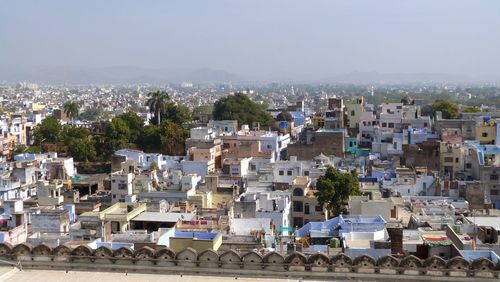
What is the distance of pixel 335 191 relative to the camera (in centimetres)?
2353

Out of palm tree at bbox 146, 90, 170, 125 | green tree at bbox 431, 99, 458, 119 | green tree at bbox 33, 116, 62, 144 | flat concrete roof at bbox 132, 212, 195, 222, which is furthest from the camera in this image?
palm tree at bbox 146, 90, 170, 125

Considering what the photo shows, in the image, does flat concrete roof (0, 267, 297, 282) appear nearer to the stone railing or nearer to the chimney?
the stone railing

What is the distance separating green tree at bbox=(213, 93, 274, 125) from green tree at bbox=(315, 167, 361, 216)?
87.1 feet

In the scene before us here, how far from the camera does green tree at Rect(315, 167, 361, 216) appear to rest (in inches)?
920

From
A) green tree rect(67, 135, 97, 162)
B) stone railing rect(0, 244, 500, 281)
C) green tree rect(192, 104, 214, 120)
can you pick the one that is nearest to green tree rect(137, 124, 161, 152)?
green tree rect(67, 135, 97, 162)

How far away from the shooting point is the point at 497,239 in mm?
17094

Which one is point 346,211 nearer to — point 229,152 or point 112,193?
point 112,193

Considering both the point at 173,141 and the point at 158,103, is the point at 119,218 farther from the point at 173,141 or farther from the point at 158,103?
the point at 158,103

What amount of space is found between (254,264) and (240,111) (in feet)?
137

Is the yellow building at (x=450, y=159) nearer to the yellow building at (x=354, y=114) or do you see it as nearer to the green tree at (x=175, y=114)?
the yellow building at (x=354, y=114)

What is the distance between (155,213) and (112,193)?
586 centimetres

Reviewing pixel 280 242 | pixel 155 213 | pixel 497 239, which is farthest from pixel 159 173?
pixel 497 239

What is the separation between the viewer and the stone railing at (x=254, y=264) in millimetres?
9703

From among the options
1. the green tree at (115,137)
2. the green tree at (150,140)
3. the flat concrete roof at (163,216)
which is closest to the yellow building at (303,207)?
the flat concrete roof at (163,216)
